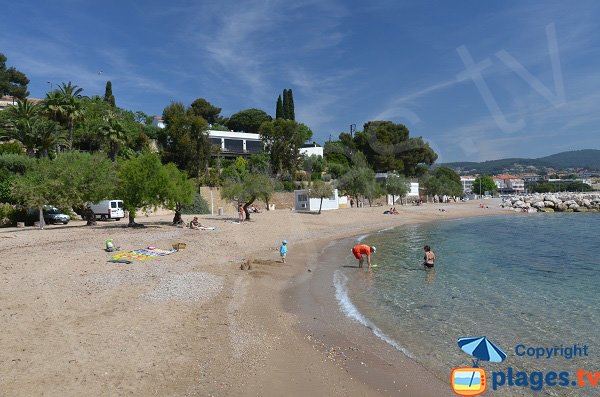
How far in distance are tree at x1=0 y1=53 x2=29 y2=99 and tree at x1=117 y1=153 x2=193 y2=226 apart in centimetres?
7120

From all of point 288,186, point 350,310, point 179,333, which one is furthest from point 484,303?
point 288,186

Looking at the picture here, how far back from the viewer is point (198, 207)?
52.2m

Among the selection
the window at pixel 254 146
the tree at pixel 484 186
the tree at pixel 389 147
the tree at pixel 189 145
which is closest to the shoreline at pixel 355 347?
the tree at pixel 189 145

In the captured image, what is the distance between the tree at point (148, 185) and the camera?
97.3 ft

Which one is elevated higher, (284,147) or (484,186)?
(284,147)

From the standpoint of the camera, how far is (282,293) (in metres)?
16.1

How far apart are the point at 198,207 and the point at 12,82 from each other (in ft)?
207

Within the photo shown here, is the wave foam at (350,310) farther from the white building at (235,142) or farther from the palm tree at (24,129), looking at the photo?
the white building at (235,142)

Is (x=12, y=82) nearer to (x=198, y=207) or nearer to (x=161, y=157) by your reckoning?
(x=161, y=157)

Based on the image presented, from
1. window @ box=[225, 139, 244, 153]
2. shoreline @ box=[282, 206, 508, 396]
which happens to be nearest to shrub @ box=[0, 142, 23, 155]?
shoreline @ box=[282, 206, 508, 396]

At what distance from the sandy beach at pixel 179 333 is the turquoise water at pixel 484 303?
1.10 meters

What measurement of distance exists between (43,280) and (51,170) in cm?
1842

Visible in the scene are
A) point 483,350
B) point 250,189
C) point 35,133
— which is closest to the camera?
point 483,350

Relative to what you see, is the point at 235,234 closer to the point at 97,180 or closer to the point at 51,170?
the point at 97,180
